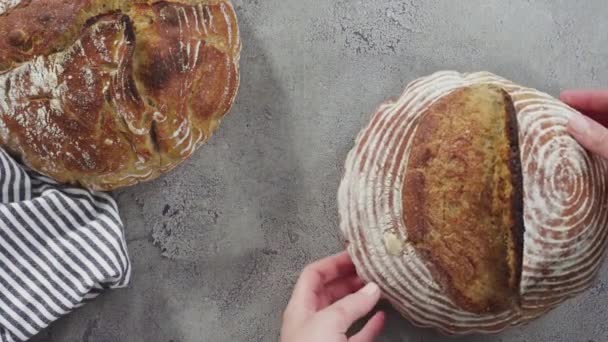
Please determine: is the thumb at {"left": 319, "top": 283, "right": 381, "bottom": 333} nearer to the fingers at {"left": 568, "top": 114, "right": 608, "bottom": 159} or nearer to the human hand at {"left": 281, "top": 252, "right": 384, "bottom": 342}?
the human hand at {"left": 281, "top": 252, "right": 384, "bottom": 342}

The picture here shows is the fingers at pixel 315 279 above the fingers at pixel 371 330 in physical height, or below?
above

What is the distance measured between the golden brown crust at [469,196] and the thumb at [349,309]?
0.17m

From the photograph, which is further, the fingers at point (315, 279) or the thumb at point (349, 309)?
the fingers at point (315, 279)

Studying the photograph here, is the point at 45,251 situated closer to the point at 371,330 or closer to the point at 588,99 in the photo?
the point at 371,330

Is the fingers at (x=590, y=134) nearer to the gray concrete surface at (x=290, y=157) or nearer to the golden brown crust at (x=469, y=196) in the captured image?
the golden brown crust at (x=469, y=196)

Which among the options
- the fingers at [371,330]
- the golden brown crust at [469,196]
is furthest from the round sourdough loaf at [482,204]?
the fingers at [371,330]

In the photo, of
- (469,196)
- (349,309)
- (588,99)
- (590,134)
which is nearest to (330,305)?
(349,309)

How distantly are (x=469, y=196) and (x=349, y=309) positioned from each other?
0.38 metres

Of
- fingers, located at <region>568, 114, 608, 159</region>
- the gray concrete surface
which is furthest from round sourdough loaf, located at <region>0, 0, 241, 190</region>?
fingers, located at <region>568, 114, 608, 159</region>

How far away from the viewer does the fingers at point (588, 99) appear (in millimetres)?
1656

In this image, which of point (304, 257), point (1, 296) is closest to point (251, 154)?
point (304, 257)

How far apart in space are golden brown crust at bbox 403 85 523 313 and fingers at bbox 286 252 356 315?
33cm

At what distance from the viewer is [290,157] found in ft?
6.06

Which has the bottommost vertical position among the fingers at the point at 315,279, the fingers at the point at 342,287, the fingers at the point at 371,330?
the fingers at the point at 371,330
